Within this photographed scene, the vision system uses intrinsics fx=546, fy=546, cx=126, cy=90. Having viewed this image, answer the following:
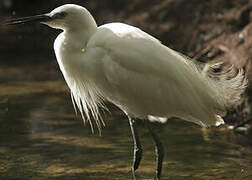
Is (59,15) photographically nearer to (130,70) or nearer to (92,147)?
(130,70)

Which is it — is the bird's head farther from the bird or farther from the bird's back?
the bird's back

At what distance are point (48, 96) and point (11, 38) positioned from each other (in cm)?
409

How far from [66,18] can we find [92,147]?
158 centimetres

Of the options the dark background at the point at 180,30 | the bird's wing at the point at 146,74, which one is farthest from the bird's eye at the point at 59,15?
the dark background at the point at 180,30

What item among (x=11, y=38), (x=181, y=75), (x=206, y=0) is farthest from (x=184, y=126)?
(x=11, y=38)

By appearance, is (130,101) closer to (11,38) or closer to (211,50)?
(211,50)

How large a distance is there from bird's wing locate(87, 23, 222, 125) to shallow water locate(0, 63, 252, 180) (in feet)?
2.16

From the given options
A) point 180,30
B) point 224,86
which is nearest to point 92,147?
point 224,86

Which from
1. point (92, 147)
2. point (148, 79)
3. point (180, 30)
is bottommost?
point (92, 147)

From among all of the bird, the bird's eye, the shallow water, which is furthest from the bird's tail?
the bird's eye

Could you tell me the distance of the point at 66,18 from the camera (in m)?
4.40

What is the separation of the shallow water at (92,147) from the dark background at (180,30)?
91cm

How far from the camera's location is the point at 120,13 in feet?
34.2

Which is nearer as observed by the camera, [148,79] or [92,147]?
[148,79]
